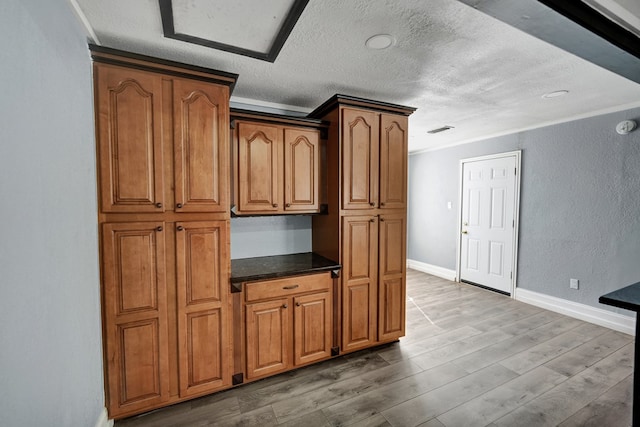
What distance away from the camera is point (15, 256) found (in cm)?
88

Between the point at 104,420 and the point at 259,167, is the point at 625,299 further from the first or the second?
the point at 104,420

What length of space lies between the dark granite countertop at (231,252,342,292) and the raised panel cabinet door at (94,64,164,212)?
30.2 inches

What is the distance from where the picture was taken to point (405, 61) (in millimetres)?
2041

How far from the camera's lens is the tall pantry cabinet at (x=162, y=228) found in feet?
5.69

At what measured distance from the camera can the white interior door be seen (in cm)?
407

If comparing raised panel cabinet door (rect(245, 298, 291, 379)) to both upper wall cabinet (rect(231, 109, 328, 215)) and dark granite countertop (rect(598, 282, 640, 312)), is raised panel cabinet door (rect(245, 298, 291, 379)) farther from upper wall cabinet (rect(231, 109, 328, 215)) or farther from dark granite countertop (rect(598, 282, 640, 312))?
dark granite countertop (rect(598, 282, 640, 312))

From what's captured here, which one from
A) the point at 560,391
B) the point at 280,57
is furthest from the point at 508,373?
the point at 280,57

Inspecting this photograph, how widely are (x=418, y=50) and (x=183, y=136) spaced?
5.67ft

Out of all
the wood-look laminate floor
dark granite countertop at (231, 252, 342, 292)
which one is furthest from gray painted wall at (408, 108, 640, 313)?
dark granite countertop at (231, 252, 342, 292)

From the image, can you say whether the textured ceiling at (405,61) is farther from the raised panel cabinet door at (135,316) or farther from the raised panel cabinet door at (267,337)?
the raised panel cabinet door at (267,337)

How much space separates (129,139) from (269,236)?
4.69ft

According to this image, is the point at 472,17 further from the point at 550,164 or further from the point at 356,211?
the point at 550,164

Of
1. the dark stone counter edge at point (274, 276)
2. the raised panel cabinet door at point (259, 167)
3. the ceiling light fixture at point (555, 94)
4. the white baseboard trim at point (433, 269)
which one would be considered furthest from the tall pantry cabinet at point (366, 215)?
the white baseboard trim at point (433, 269)

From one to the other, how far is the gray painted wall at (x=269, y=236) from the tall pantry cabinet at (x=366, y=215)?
0.22 meters
